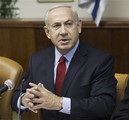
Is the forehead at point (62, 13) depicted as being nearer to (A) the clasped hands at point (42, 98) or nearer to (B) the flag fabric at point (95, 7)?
(A) the clasped hands at point (42, 98)

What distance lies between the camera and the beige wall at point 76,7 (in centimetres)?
369

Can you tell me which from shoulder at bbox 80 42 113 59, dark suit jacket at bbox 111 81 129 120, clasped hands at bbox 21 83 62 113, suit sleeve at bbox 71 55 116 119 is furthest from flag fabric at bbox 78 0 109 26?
clasped hands at bbox 21 83 62 113

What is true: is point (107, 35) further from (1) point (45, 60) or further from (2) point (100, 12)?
(1) point (45, 60)

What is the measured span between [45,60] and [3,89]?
0.76 metres

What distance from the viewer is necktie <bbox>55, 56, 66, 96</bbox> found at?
83.4 inches

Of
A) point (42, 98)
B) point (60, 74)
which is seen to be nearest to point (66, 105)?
point (42, 98)

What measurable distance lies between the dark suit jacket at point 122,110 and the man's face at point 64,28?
499 millimetres

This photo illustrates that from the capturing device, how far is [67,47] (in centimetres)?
210

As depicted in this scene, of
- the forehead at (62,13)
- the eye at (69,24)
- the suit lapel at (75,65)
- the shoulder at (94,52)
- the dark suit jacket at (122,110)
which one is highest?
the forehead at (62,13)

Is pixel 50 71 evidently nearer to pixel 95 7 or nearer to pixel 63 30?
pixel 63 30

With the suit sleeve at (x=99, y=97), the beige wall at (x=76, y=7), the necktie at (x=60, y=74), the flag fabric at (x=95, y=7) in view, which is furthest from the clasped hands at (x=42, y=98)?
the beige wall at (x=76, y=7)

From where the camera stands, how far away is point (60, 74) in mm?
2139

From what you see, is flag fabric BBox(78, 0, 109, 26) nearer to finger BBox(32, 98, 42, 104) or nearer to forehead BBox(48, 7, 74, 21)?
forehead BBox(48, 7, 74, 21)

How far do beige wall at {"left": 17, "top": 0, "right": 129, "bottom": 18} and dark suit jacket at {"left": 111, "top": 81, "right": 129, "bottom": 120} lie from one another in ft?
6.29
